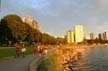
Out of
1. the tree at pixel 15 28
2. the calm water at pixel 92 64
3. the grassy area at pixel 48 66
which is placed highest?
the tree at pixel 15 28

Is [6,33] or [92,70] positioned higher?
[6,33]

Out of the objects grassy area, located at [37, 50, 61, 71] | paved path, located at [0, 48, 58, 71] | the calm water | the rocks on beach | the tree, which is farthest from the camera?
the tree

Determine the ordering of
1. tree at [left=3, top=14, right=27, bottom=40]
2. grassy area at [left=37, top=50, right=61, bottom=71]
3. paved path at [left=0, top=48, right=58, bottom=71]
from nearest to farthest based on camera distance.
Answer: paved path at [left=0, top=48, right=58, bottom=71] < grassy area at [left=37, top=50, right=61, bottom=71] < tree at [left=3, top=14, right=27, bottom=40]

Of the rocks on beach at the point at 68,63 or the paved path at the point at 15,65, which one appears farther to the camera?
the rocks on beach at the point at 68,63

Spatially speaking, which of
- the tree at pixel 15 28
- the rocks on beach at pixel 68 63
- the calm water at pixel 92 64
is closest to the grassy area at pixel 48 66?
the rocks on beach at pixel 68 63

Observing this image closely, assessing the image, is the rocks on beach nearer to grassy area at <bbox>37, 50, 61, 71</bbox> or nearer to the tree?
grassy area at <bbox>37, 50, 61, 71</bbox>

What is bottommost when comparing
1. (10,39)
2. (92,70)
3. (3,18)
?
(92,70)

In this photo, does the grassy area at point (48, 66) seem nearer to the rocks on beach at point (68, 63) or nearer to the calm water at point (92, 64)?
the rocks on beach at point (68, 63)

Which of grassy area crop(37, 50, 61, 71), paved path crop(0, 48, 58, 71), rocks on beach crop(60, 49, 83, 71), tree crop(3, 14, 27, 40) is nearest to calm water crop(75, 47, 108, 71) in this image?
rocks on beach crop(60, 49, 83, 71)

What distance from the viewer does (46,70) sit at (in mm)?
24984

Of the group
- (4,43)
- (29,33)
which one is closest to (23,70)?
(4,43)

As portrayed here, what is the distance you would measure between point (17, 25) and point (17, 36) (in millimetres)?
4285

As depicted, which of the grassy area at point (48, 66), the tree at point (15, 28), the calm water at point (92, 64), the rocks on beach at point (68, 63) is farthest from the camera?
the tree at point (15, 28)

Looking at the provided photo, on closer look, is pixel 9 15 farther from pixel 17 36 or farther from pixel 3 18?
pixel 17 36
